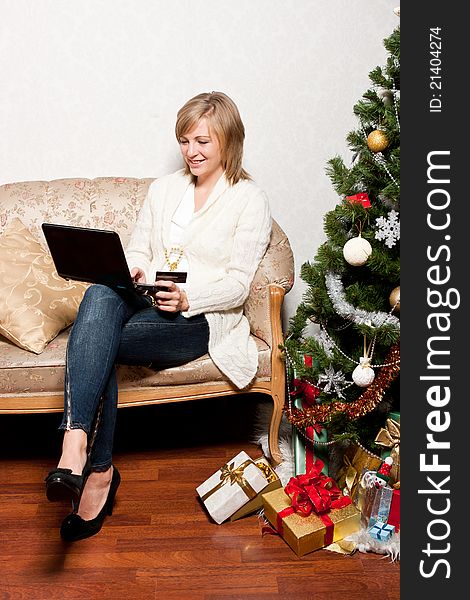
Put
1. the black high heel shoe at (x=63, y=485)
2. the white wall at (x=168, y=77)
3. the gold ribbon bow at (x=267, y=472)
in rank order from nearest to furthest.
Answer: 1. the black high heel shoe at (x=63, y=485)
2. the gold ribbon bow at (x=267, y=472)
3. the white wall at (x=168, y=77)

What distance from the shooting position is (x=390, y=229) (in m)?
1.94

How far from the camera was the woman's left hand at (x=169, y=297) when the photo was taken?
6.97 feet

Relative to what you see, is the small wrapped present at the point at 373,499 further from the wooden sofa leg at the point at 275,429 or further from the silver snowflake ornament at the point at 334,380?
the wooden sofa leg at the point at 275,429

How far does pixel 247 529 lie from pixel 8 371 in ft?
2.82

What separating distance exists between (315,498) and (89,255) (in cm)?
91

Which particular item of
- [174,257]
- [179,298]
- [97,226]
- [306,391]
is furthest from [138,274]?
[306,391]

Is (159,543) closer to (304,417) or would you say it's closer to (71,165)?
(304,417)

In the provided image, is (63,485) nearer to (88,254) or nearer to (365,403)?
(88,254)

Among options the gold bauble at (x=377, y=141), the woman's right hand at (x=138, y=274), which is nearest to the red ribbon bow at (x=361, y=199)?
the gold bauble at (x=377, y=141)

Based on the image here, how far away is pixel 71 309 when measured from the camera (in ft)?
7.89

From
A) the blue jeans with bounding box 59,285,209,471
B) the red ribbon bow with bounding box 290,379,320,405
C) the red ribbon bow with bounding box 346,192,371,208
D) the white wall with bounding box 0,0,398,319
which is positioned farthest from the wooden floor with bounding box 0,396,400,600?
the white wall with bounding box 0,0,398,319

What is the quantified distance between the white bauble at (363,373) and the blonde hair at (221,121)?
29.7 inches

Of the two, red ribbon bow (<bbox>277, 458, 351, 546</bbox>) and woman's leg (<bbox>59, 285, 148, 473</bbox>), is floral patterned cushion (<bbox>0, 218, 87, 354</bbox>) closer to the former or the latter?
woman's leg (<bbox>59, 285, 148, 473</bbox>)

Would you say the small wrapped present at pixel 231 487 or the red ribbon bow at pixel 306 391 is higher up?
the red ribbon bow at pixel 306 391
